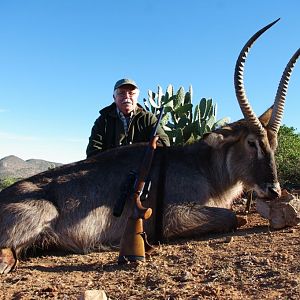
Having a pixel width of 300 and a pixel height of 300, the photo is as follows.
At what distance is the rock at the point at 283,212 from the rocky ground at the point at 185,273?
4.4 inches

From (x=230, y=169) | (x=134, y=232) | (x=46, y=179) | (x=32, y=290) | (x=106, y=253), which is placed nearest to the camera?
(x=32, y=290)

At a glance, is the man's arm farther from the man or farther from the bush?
the bush

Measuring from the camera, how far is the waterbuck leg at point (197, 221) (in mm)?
5133

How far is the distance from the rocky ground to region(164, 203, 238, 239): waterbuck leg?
276 mm

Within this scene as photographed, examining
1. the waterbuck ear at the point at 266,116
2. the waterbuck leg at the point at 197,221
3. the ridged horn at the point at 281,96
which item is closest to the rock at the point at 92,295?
the waterbuck leg at the point at 197,221

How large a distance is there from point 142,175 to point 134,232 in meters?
0.69

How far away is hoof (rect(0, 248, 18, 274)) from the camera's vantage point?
170 inches

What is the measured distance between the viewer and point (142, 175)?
181 inches

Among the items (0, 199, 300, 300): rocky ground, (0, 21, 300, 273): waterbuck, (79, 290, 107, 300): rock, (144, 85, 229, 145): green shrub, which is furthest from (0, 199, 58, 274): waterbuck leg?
(144, 85, 229, 145): green shrub

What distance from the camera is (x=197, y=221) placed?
16.9ft

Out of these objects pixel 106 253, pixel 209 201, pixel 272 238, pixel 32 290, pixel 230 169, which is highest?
pixel 230 169

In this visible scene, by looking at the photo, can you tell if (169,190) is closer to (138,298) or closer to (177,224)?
(177,224)

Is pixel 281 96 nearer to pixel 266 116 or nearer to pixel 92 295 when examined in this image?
pixel 266 116

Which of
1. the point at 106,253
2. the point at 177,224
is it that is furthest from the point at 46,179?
the point at 177,224
